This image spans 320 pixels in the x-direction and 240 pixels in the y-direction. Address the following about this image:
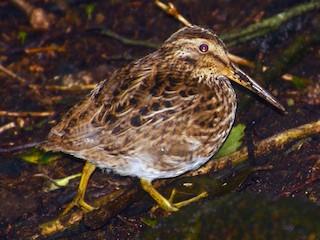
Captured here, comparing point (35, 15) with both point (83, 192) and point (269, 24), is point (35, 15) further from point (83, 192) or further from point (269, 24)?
point (83, 192)

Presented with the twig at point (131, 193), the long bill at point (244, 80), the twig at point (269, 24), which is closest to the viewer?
the twig at point (131, 193)

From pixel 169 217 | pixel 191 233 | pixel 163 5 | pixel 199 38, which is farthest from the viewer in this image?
pixel 163 5

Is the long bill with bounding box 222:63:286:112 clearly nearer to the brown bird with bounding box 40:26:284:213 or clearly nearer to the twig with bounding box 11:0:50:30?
the brown bird with bounding box 40:26:284:213

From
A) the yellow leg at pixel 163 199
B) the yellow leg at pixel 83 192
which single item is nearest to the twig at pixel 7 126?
the yellow leg at pixel 83 192

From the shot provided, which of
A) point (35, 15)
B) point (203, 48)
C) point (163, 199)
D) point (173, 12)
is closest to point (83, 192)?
point (163, 199)

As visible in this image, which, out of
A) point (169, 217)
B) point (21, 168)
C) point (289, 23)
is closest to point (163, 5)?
point (289, 23)

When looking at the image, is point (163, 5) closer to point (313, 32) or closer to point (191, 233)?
point (313, 32)

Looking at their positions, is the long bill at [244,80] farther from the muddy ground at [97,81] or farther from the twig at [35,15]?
A: the twig at [35,15]

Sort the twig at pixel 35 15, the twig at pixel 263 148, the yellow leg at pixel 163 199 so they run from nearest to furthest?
the yellow leg at pixel 163 199
the twig at pixel 263 148
the twig at pixel 35 15
